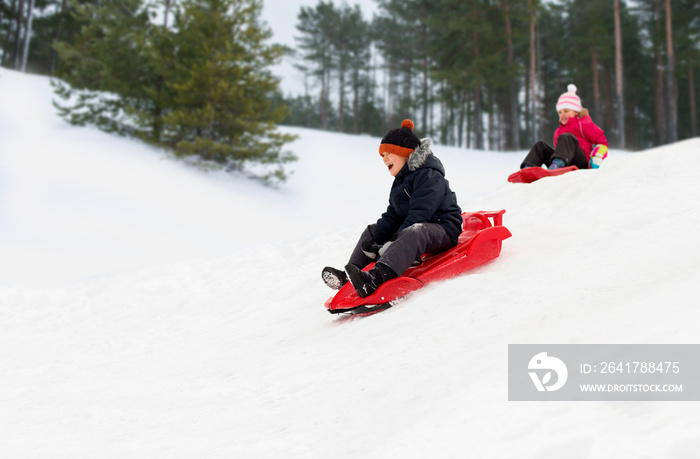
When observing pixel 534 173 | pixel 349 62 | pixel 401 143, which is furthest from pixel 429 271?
pixel 349 62

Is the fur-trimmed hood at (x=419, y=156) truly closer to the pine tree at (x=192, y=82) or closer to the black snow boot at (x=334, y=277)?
the black snow boot at (x=334, y=277)

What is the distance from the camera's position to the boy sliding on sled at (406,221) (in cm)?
325

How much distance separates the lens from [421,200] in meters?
3.51

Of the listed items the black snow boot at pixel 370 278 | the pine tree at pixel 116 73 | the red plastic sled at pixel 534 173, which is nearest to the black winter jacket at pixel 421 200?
the black snow boot at pixel 370 278

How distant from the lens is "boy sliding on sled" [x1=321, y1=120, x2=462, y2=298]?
325 centimetres

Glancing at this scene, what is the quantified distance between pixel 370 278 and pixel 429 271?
43 cm

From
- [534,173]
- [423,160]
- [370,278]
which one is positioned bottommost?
[370,278]

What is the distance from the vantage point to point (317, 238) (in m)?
6.55

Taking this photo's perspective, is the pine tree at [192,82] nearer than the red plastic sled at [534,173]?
No

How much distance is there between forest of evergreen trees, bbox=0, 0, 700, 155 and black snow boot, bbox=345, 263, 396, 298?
11.4 metres

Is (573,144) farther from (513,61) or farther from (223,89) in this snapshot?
(513,61)

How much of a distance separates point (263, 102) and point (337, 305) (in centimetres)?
1235

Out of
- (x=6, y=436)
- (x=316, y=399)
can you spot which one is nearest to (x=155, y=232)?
(x=6, y=436)

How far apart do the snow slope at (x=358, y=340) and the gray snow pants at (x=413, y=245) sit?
0.91ft
